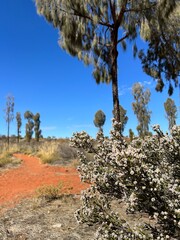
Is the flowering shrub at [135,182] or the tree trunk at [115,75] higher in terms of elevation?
the tree trunk at [115,75]

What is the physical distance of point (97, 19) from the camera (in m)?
9.48

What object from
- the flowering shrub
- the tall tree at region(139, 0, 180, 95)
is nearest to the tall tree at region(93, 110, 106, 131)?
the tall tree at region(139, 0, 180, 95)

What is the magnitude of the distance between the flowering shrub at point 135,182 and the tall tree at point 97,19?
6.57 m

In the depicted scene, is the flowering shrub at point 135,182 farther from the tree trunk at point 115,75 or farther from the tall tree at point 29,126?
the tall tree at point 29,126

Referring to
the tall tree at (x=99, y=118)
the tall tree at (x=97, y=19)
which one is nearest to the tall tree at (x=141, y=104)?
the tall tree at (x=99, y=118)

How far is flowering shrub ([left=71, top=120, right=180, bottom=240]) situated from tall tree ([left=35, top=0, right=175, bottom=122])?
6.57 metres

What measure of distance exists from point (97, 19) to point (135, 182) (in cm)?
840

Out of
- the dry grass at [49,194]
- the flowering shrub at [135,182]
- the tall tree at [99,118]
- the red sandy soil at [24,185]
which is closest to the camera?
the flowering shrub at [135,182]

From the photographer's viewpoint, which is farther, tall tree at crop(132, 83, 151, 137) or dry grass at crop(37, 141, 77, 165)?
tall tree at crop(132, 83, 151, 137)

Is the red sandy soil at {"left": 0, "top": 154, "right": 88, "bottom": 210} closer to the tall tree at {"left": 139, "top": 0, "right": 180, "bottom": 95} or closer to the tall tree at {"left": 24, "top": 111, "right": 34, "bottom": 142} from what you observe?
the tall tree at {"left": 139, "top": 0, "right": 180, "bottom": 95}

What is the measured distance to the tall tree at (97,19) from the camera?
9598 mm

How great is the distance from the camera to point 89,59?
1173 centimetres

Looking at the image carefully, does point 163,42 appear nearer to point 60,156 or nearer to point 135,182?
point 60,156

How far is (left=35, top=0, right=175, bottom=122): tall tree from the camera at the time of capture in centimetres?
960
